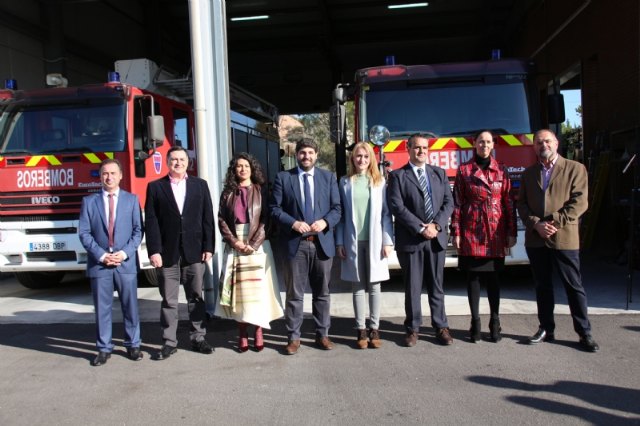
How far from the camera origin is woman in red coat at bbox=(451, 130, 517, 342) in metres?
4.91

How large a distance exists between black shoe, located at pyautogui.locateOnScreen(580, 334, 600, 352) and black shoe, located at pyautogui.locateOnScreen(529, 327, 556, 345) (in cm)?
26

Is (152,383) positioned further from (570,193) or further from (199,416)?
(570,193)

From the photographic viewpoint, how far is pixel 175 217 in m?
4.84

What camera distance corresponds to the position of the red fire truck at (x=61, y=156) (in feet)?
23.1

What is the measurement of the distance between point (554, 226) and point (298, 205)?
220cm

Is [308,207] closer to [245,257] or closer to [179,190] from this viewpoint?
[245,257]

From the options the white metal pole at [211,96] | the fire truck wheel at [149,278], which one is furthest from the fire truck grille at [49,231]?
the white metal pole at [211,96]

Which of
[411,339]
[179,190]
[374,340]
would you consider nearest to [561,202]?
[411,339]

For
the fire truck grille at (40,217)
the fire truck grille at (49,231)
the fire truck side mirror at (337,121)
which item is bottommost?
the fire truck grille at (49,231)

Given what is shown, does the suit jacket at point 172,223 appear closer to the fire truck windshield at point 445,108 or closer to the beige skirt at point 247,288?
the beige skirt at point 247,288

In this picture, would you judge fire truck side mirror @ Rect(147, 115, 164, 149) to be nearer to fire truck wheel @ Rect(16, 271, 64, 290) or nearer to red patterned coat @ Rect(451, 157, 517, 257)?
fire truck wheel @ Rect(16, 271, 64, 290)

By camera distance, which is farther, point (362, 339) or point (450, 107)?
point (450, 107)

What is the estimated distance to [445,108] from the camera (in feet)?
22.0

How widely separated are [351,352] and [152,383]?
1.67 meters
